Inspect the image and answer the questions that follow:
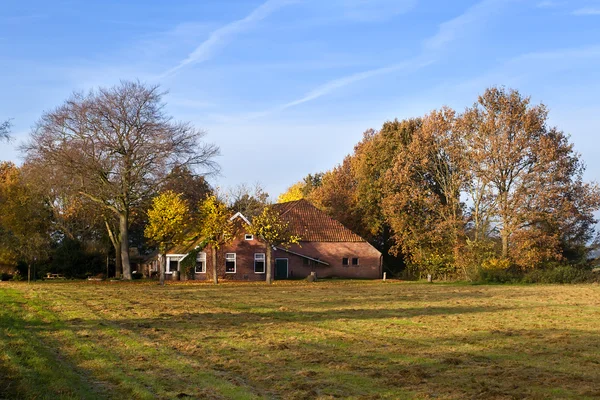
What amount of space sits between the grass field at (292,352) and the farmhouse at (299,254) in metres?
28.8

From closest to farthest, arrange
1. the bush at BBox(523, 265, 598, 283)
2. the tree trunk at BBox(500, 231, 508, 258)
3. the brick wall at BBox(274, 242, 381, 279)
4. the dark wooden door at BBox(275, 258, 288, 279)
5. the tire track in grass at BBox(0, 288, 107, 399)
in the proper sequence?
the tire track in grass at BBox(0, 288, 107, 399) → the bush at BBox(523, 265, 598, 283) → the tree trunk at BBox(500, 231, 508, 258) → the dark wooden door at BBox(275, 258, 288, 279) → the brick wall at BBox(274, 242, 381, 279)

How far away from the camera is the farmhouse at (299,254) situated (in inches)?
2151

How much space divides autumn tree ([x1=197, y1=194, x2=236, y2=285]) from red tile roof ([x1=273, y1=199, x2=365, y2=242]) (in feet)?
40.9

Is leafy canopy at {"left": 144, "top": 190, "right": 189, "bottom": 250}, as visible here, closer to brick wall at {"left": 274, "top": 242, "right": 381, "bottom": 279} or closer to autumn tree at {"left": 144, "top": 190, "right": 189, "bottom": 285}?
autumn tree at {"left": 144, "top": 190, "right": 189, "bottom": 285}

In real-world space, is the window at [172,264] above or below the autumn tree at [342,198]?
below

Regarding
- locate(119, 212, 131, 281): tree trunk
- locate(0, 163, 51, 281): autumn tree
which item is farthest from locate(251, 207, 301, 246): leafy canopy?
locate(0, 163, 51, 281): autumn tree

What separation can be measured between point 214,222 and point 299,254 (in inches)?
548

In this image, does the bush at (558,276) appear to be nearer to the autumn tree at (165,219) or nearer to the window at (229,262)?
the window at (229,262)

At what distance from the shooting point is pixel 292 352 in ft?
47.1

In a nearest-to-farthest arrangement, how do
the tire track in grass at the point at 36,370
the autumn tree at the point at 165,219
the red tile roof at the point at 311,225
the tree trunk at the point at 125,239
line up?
the tire track in grass at the point at 36,370, the autumn tree at the point at 165,219, the tree trunk at the point at 125,239, the red tile roof at the point at 311,225

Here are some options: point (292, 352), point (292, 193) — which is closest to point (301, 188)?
point (292, 193)

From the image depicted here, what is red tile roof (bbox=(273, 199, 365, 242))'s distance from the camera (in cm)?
6100

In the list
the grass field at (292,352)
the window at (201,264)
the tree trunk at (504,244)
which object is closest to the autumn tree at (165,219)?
Answer: the window at (201,264)

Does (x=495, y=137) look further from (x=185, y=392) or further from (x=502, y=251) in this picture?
(x=185, y=392)
